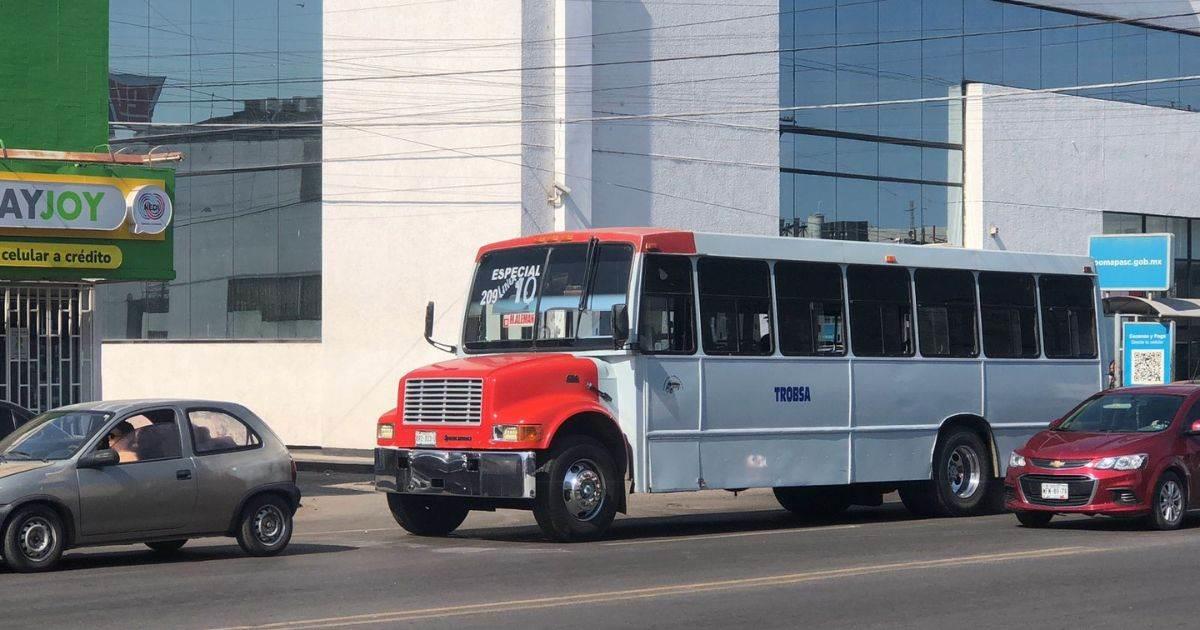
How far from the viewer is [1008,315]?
64.6 feet

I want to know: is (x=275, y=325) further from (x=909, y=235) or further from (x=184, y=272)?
(x=909, y=235)

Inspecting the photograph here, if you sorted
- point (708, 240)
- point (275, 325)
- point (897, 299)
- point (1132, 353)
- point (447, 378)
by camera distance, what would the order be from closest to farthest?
point (447, 378) → point (708, 240) → point (897, 299) → point (1132, 353) → point (275, 325)

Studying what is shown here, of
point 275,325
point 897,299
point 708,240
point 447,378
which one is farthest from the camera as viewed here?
point 275,325

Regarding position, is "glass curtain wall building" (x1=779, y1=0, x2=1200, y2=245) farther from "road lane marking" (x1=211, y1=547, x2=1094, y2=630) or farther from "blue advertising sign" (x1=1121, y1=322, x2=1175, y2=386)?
"road lane marking" (x1=211, y1=547, x2=1094, y2=630)

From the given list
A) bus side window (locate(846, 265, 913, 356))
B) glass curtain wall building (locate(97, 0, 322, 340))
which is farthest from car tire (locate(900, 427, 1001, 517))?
glass curtain wall building (locate(97, 0, 322, 340))

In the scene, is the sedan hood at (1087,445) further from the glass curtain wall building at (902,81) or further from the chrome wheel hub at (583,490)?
the glass curtain wall building at (902,81)

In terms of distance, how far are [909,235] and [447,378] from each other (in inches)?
833

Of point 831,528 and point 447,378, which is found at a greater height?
point 447,378

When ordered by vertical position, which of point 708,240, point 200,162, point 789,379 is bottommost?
point 789,379

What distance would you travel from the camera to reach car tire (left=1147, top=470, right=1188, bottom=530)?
1587 cm

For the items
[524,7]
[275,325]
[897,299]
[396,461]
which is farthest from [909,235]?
[396,461]

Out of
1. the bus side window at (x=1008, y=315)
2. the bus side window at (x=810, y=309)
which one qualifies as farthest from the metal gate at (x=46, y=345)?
the bus side window at (x=1008, y=315)

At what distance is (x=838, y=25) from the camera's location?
32.9 meters

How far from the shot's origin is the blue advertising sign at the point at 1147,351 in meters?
27.9
